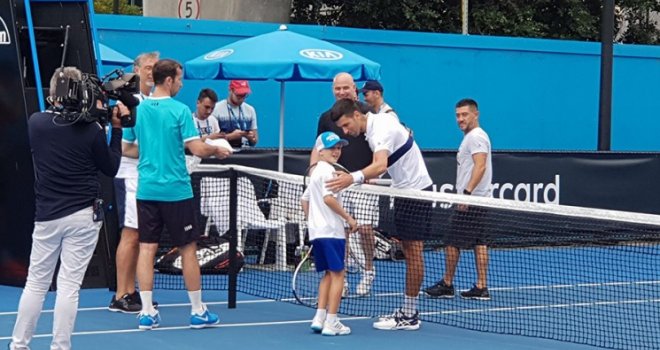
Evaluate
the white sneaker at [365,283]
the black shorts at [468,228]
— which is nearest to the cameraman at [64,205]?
the white sneaker at [365,283]

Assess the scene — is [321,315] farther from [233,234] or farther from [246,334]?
[233,234]

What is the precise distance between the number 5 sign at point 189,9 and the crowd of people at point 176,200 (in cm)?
887

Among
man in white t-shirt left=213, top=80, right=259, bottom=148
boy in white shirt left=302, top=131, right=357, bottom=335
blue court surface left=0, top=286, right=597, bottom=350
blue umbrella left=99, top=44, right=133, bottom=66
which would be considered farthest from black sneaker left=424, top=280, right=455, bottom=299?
blue umbrella left=99, top=44, right=133, bottom=66

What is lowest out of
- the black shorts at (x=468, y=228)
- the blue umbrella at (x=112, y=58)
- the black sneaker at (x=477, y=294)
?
the black sneaker at (x=477, y=294)

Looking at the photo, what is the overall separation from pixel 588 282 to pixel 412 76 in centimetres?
529

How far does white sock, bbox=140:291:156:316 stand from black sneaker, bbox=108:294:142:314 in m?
0.79

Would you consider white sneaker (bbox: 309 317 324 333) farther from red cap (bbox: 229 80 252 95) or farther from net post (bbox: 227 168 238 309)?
red cap (bbox: 229 80 252 95)

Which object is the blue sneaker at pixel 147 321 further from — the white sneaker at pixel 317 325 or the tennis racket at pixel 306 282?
the tennis racket at pixel 306 282

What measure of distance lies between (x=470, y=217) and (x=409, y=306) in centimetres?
190

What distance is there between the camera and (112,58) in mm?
13297

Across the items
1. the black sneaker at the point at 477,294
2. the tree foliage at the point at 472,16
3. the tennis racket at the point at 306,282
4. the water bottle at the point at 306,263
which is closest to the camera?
the tennis racket at the point at 306,282

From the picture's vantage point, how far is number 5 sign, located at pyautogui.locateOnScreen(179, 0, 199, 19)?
19.8 meters

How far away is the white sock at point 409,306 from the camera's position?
31.2 ft

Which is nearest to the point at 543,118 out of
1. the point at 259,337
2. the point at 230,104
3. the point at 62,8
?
the point at 230,104
